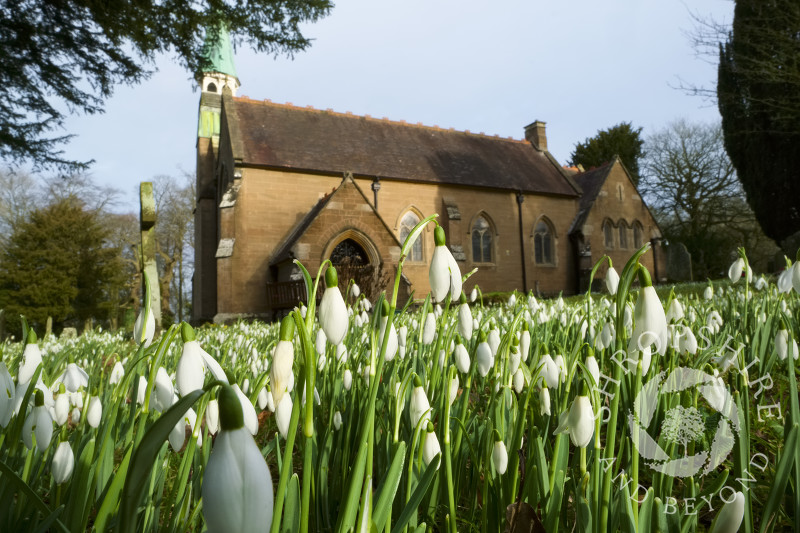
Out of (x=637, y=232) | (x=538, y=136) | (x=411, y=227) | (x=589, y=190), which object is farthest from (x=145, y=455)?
(x=538, y=136)

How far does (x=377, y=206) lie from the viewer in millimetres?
21203

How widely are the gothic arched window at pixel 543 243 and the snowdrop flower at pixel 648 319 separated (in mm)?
24007

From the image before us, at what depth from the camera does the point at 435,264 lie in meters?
1.33

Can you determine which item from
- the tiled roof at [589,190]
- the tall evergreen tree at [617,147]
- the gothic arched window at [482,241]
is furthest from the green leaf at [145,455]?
the tall evergreen tree at [617,147]

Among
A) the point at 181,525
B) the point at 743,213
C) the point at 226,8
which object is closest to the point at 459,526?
the point at 181,525

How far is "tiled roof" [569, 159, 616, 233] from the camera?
24891 mm

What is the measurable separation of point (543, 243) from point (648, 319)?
80.5 ft

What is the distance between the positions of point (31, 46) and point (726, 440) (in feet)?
48.8

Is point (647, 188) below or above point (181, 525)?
above

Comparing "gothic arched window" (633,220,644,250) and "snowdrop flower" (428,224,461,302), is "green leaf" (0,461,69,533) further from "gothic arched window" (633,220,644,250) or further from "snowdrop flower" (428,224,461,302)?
"gothic arched window" (633,220,644,250)

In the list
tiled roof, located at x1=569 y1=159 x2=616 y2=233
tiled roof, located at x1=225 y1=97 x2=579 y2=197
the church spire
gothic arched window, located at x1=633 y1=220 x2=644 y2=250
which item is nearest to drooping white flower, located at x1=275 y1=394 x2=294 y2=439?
tiled roof, located at x1=225 y1=97 x2=579 y2=197

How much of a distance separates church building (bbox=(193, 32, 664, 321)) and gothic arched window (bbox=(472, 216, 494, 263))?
2.7 inches

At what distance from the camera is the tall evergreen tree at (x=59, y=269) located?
79.2 ft

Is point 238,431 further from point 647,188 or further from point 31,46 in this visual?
point 647,188
